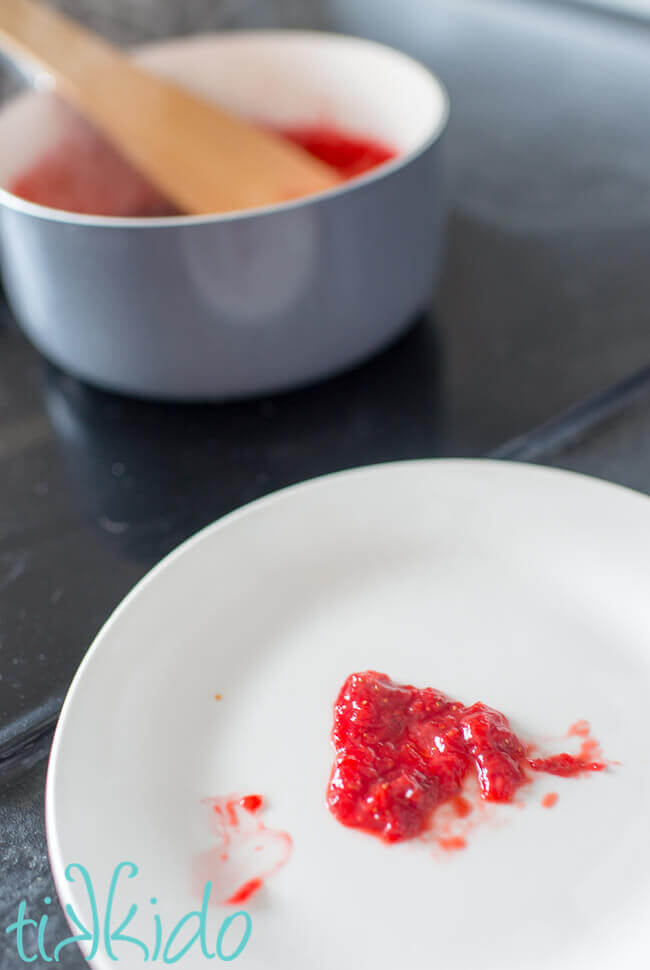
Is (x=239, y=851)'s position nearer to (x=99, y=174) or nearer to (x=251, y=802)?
(x=251, y=802)

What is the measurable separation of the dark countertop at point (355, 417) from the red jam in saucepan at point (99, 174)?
0.42 ft

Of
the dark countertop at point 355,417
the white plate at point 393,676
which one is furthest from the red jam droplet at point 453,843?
the dark countertop at point 355,417

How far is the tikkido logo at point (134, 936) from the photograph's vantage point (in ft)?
1.31

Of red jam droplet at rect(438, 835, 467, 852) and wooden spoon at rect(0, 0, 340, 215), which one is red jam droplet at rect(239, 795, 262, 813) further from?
wooden spoon at rect(0, 0, 340, 215)

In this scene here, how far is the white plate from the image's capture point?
1.38ft

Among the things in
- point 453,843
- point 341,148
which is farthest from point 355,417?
point 453,843

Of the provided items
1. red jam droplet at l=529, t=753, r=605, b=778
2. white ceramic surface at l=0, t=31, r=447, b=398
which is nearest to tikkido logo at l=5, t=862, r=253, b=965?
red jam droplet at l=529, t=753, r=605, b=778

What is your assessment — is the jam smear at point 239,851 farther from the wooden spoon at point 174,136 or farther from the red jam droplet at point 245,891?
the wooden spoon at point 174,136

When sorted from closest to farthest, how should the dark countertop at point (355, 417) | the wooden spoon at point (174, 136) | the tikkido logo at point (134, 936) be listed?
1. the tikkido logo at point (134, 936)
2. the dark countertop at point (355, 417)
3. the wooden spoon at point (174, 136)

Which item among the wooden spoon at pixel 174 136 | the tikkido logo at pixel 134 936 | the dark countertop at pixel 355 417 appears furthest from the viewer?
the wooden spoon at pixel 174 136

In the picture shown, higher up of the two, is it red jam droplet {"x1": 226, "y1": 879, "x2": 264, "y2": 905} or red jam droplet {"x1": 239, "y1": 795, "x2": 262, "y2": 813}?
red jam droplet {"x1": 226, "y1": 879, "x2": 264, "y2": 905}

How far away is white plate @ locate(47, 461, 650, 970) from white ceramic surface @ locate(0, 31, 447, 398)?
0.14 m

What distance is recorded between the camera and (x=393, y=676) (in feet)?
1.73

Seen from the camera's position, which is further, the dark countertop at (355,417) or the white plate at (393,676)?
the dark countertop at (355,417)
